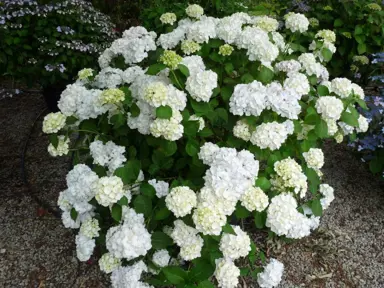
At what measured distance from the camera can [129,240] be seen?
4.91 feet

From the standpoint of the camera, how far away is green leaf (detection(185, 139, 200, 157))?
170 centimetres

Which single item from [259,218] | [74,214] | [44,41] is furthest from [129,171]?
[44,41]

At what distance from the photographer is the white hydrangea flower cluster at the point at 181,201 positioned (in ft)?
4.81

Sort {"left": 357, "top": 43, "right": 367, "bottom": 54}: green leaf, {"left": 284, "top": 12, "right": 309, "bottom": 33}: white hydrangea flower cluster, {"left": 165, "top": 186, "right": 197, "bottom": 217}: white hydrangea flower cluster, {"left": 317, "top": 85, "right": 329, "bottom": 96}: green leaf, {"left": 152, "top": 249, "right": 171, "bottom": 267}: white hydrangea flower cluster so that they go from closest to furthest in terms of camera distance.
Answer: {"left": 165, "top": 186, "right": 197, "bottom": 217}: white hydrangea flower cluster, {"left": 152, "top": 249, "right": 171, "bottom": 267}: white hydrangea flower cluster, {"left": 317, "top": 85, "right": 329, "bottom": 96}: green leaf, {"left": 284, "top": 12, "right": 309, "bottom": 33}: white hydrangea flower cluster, {"left": 357, "top": 43, "right": 367, "bottom": 54}: green leaf

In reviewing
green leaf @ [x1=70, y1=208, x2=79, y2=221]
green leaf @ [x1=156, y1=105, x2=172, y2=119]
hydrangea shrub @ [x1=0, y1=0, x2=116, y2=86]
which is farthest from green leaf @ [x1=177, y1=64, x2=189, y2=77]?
hydrangea shrub @ [x1=0, y1=0, x2=116, y2=86]

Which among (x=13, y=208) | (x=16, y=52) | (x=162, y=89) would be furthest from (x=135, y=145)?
(x=16, y=52)

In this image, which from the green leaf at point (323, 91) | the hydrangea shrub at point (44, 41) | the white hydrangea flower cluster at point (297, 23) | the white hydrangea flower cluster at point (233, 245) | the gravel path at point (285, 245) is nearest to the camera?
the white hydrangea flower cluster at point (233, 245)

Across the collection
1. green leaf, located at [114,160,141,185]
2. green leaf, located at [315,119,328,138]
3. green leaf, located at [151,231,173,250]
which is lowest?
green leaf, located at [151,231,173,250]

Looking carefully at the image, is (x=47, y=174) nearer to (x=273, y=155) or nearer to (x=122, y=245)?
(x=122, y=245)

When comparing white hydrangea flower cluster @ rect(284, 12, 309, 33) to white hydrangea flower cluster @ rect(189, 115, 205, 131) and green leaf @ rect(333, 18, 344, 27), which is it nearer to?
white hydrangea flower cluster @ rect(189, 115, 205, 131)

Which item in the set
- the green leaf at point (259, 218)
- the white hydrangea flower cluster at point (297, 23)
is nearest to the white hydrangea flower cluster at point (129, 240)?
the green leaf at point (259, 218)

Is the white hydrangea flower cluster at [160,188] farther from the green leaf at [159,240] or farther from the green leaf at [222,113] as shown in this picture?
the green leaf at [222,113]

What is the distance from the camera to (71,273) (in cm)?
231

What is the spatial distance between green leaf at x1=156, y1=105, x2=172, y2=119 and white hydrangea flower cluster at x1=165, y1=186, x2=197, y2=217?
265 mm
